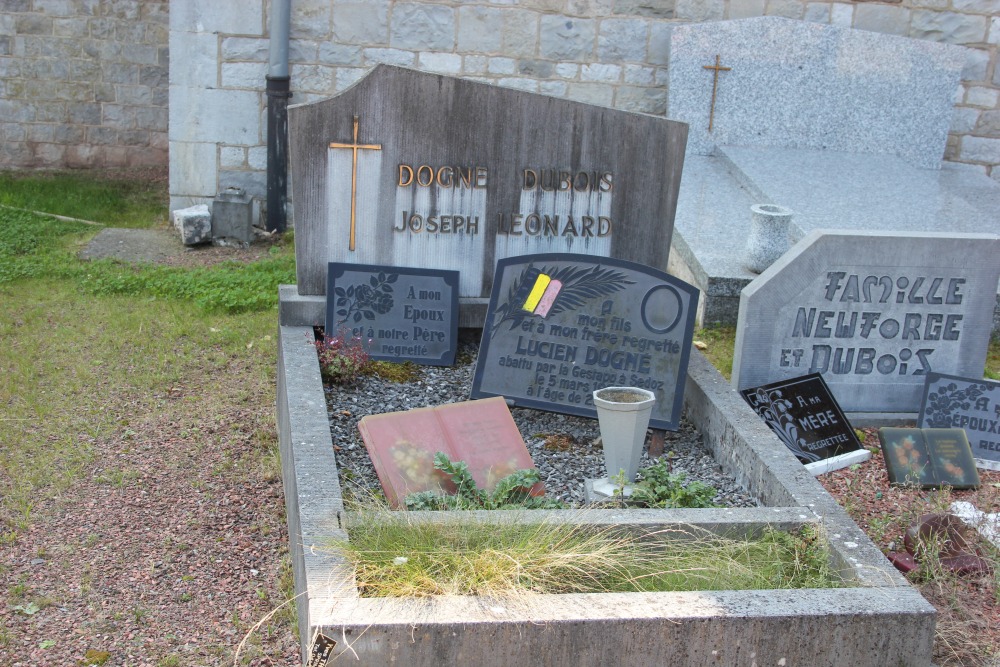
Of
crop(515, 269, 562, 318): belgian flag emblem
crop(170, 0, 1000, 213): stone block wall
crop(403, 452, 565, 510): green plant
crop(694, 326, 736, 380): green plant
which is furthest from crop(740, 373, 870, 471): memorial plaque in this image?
crop(170, 0, 1000, 213): stone block wall

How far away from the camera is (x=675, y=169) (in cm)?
541

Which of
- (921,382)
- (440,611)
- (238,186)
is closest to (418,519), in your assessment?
(440,611)

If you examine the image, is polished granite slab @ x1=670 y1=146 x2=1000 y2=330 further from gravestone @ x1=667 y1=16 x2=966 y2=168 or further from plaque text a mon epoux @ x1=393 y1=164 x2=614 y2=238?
plaque text a mon epoux @ x1=393 y1=164 x2=614 y2=238

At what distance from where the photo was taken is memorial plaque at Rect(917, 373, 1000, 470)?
500 cm

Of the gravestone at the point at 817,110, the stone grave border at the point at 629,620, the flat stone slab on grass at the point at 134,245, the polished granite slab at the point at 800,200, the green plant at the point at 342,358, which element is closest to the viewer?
the stone grave border at the point at 629,620

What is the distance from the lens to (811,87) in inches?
344

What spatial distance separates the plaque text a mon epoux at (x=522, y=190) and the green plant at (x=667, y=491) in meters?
1.72

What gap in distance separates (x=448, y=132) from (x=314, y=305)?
107cm

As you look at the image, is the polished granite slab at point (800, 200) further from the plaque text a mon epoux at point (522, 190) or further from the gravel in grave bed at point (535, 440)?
the gravel in grave bed at point (535, 440)

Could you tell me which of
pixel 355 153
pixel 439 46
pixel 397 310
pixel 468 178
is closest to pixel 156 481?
pixel 397 310

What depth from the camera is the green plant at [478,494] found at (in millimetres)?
3766

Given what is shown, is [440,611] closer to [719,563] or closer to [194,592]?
[719,563]

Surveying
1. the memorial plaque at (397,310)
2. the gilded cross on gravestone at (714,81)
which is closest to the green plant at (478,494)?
the memorial plaque at (397,310)

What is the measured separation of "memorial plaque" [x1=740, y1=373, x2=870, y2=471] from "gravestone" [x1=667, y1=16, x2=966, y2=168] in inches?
158
